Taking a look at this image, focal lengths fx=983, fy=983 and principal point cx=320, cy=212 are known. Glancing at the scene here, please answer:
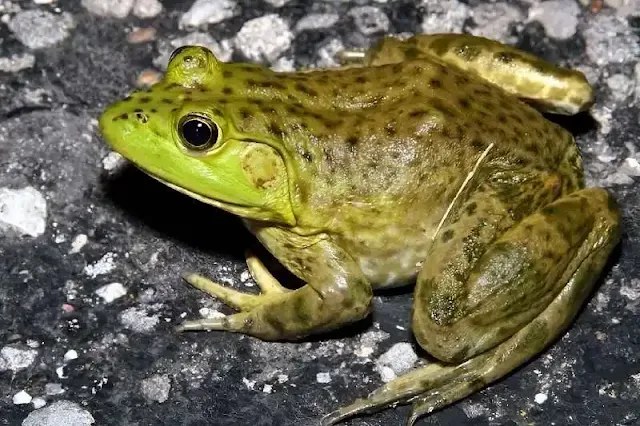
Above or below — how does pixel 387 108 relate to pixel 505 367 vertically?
above

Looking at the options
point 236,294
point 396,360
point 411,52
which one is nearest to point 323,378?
point 396,360

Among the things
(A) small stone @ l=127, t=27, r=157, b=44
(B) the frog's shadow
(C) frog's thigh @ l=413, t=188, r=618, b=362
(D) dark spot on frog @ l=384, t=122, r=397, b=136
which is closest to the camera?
(C) frog's thigh @ l=413, t=188, r=618, b=362

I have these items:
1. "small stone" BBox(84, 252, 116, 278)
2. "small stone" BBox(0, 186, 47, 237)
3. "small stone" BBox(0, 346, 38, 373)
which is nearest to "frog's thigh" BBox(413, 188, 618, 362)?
"small stone" BBox(84, 252, 116, 278)

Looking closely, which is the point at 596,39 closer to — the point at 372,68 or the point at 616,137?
the point at 616,137

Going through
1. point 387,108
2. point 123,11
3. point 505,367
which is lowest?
point 505,367

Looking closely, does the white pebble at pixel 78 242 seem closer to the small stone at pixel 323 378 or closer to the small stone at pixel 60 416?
the small stone at pixel 60 416

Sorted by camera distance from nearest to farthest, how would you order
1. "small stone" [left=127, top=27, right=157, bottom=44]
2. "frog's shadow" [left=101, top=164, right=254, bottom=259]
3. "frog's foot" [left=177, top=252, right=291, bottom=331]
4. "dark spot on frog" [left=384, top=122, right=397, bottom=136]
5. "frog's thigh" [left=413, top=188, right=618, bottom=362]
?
"frog's thigh" [left=413, top=188, right=618, bottom=362]
"dark spot on frog" [left=384, top=122, right=397, bottom=136]
"frog's foot" [left=177, top=252, right=291, bottom=331]
"frog's shadow" [left=101, top=164, right=254, bottom=259]
"small stone" [left=127, top=27, right=157, bottom=44]

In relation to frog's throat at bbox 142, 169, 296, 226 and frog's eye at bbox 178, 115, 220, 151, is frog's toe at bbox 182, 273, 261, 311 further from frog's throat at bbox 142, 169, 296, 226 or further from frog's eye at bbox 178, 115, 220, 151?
frog's eye at bbox 178, 115, 220, 151

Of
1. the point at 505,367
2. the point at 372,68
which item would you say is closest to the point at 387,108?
the point at 372,68
